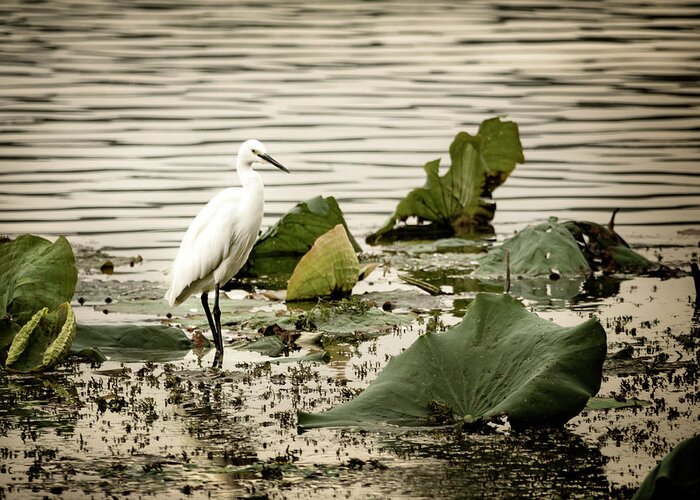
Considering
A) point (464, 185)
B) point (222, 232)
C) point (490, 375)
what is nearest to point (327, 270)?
point (222, 232)

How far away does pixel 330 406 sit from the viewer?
7.41 m

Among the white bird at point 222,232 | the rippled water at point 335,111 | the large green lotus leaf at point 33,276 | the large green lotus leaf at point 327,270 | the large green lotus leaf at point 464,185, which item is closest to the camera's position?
the large green lotus leaf at point 33,276

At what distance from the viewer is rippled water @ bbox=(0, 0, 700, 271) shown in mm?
15531

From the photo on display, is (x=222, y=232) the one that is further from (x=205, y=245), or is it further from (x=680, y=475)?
(x=680, y=475)

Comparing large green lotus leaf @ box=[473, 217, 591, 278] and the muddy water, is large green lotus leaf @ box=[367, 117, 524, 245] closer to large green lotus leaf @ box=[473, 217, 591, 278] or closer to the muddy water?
the muddy water

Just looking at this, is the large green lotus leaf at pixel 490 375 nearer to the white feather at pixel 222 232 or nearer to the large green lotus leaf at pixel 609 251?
the white feather at pixel 222 232

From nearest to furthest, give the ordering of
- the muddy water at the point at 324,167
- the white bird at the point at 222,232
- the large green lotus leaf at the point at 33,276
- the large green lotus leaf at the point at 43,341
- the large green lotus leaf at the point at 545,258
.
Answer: the muddy water at the point at 324,167 < the large green lotus leaf at the point at 43,341 < the large green lotus leaf at the point at 33,276 < the white bird at the point at 222,232 < the large green lotus leaf at the point at 545,258

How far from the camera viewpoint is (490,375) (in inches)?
269

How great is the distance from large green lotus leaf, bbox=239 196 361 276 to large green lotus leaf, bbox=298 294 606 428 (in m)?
4.31

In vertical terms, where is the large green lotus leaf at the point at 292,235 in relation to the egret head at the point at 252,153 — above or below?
below

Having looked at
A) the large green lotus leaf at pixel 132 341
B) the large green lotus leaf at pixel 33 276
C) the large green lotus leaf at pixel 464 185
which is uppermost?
the large green lotus leaf at pixel 464 185

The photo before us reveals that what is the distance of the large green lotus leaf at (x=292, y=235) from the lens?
445 inches

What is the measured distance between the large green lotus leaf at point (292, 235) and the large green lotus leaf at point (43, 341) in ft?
11.3

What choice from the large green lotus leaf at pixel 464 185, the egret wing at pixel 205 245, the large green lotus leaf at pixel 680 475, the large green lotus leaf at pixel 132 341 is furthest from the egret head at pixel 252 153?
the large green lotus leaf at pixel 680 475
